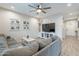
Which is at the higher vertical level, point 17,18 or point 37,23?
point 17,18

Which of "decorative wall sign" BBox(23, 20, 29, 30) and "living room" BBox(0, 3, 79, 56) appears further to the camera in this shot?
"decorative wall sign" BBox(23, 20, 29, 30)

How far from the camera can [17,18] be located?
2.44 meters

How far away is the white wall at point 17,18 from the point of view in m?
2.38

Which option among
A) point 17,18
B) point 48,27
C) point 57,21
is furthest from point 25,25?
point 57,21

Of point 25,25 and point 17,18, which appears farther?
point 25,25

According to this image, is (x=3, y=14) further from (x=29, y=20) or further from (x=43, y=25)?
(x=43, y=25)

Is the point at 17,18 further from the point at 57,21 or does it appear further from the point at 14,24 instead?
the point at 57,21

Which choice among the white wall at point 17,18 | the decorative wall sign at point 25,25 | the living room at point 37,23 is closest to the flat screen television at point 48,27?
the living room at point 37,23

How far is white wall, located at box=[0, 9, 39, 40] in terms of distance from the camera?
2384 millimetres

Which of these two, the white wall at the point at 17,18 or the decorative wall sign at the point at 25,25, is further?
the decorative wall sign at the point at 25,25

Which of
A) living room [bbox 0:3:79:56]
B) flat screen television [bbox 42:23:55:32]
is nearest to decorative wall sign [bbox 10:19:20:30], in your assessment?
living room [bbox 0:3:79:56]

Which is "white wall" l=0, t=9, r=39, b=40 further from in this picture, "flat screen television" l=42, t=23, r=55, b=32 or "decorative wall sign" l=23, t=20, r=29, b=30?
"flat screen television" l=42, t=23, r=55, b=32

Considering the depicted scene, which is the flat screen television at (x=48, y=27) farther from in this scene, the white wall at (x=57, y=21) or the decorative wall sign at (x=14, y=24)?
the decorative wall sign at (x=14, y=24)

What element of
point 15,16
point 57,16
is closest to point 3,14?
point 15,16
